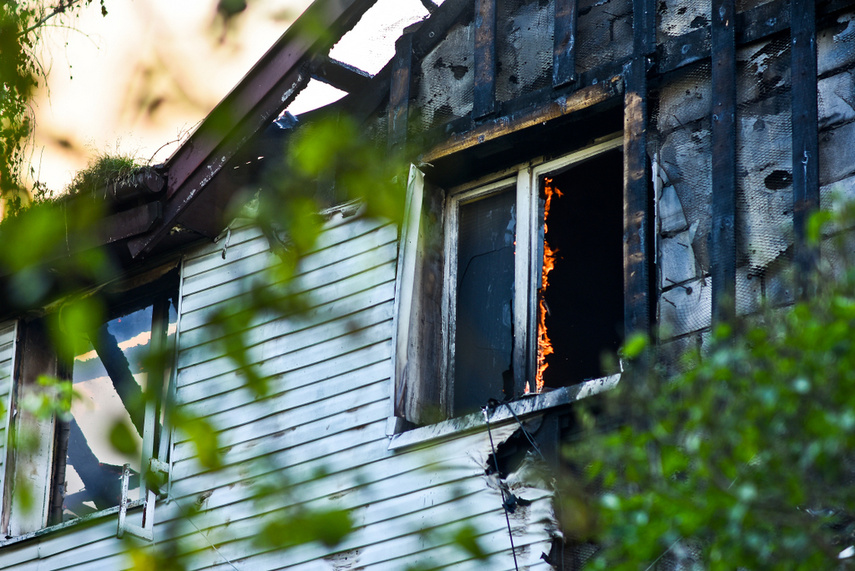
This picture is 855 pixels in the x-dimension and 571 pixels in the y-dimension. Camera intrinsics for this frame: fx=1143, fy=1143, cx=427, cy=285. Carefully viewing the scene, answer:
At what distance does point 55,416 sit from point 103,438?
0.39m

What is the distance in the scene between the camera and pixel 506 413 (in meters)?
5.73

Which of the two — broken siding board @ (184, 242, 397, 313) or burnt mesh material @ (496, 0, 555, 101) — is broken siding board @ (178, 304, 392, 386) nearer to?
broken siding board @ (184, 242, 397, 313)

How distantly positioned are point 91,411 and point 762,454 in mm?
6062

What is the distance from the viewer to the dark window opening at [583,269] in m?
6.30

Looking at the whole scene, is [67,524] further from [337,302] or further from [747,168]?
[747,168]

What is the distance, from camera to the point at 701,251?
551cm

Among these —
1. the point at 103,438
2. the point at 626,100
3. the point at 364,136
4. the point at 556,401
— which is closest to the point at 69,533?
the point at 103,438

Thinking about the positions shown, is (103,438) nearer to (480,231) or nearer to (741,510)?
(480,231)

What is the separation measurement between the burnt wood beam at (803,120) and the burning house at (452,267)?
11mm

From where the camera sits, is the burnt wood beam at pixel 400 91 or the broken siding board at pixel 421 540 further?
the burnt wood beam at pixel 400 91

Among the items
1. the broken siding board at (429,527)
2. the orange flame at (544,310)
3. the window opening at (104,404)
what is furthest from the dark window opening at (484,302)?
the window opening at (104,404)

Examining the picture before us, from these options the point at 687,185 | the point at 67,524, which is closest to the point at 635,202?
the point at 687,185

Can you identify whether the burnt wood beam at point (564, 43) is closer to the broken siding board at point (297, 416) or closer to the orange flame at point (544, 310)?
the orange flame at point (544, 310)

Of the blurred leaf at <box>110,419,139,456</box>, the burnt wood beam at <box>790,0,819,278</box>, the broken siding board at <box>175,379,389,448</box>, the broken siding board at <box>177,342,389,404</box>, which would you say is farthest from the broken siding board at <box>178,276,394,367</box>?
the burnt wood beam at <box>790,0,819,278</box>
